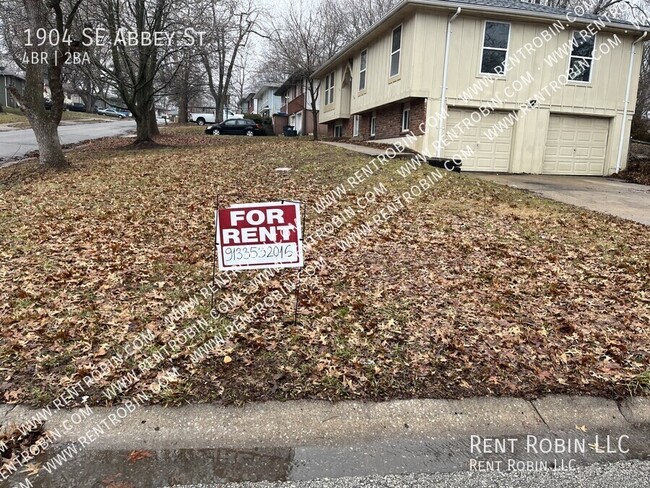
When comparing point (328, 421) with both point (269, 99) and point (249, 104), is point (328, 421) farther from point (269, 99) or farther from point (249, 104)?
point (249, 104)

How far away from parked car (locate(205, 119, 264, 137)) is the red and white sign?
87.7 ft

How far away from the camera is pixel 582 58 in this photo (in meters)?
16.0

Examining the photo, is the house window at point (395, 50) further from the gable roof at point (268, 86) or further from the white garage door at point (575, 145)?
the gable roof at point (268, 86)

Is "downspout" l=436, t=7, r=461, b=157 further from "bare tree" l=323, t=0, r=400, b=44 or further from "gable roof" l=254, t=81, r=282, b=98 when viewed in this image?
"gable roof" l=254, t=81, r=282, b=98

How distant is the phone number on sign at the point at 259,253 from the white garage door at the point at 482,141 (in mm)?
12706

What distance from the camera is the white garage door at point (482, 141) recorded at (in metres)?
15.6

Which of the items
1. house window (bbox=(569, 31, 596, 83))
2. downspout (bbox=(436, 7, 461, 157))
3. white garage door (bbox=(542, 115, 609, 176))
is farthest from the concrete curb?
house window (bbox=(569, 31, 596, 83))

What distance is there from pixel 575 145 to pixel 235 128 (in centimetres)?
2016

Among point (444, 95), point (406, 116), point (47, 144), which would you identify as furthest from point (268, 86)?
point (47, 144)

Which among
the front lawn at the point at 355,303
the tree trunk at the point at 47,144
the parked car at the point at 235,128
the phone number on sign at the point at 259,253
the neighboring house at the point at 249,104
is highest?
the neighboring house at the point at 249,104

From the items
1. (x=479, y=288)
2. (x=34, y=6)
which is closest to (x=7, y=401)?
(x=479, y=288)

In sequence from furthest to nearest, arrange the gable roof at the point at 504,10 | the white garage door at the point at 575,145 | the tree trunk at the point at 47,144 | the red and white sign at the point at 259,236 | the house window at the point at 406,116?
1. the house window at the point at 406,116
2. the white garage door at the point at 575,145
3. the gable roof at the point at 504,10
4. the tree trunk at the point at 47,144
5. the red and white sign at the point at 259,236

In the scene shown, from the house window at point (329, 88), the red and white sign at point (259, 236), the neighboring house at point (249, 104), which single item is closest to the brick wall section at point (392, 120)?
the house window at point (329, 88)

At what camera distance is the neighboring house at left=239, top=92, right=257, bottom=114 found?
217 ft
